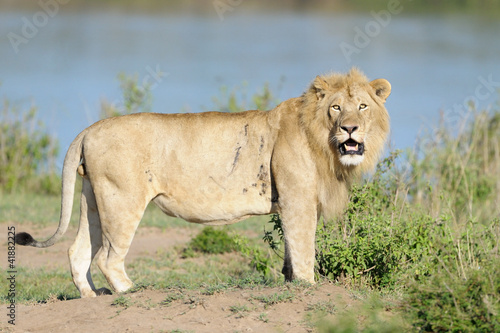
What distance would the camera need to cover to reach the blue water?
59.7ft

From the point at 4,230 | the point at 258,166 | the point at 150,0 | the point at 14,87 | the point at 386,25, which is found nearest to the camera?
the point at 258,166

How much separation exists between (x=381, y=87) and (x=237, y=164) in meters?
1.16

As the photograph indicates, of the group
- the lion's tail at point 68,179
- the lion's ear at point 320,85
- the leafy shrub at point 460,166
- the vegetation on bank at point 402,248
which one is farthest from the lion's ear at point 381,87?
the leafy shrub at point 460,166

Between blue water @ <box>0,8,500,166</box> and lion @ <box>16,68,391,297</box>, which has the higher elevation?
blue water @ <box>0,8,500,166</box>

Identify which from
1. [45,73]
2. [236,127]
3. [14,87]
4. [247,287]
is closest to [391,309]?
[247,287]

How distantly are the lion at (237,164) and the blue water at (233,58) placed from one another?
6622mm

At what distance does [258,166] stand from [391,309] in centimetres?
144

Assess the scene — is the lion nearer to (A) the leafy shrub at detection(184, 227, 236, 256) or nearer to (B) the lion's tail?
(B) the lion's tail

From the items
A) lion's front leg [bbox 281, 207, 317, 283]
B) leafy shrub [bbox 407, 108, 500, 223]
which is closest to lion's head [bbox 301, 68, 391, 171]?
lion's front leg [bbox 281, 207, 317, 283]

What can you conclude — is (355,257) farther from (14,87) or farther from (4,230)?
(14,87)

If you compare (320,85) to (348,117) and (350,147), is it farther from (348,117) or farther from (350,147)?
(350,147)

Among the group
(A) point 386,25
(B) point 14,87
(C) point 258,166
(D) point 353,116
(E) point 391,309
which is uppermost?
(A) point 386,25

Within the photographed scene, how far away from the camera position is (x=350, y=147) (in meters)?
5.16

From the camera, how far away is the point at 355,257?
5.57 metres
